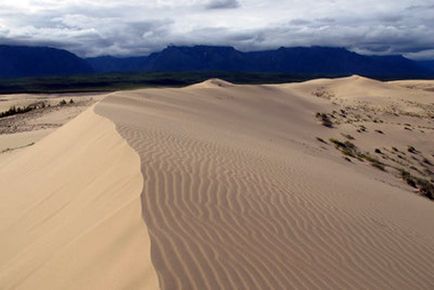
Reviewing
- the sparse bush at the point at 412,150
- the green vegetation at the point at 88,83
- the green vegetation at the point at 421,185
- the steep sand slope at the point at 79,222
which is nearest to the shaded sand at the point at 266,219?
the steep sand slope at the point at 79,222

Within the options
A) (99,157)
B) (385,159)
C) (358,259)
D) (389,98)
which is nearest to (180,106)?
(385,159)

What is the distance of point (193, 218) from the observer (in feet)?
19.1

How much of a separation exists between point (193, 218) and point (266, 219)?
1.01 m

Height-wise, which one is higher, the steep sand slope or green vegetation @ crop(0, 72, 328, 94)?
the steep sand slope

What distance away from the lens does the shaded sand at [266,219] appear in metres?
4.84

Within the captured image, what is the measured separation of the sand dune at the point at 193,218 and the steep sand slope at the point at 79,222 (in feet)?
0.07

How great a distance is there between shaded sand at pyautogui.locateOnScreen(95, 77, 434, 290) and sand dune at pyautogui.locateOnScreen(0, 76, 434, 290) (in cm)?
2

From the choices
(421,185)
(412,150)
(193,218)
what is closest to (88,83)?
(412,150)

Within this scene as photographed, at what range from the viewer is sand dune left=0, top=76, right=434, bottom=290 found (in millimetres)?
4828

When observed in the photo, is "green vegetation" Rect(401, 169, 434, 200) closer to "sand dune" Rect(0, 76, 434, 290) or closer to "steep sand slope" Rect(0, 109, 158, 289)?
"sand dune" Rect(0, 76, 434, 290)

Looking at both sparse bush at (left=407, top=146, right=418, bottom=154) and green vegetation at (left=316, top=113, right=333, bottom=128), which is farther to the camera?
green vegetation at (left=316, top=113, right=333, bottom=128)

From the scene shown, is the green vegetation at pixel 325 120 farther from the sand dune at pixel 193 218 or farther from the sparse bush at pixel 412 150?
the sand dune at pixel 193 218

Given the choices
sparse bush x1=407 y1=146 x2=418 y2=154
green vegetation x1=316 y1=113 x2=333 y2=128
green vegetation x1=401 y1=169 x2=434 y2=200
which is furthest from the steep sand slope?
green vegetation x1=316 y1=113 x2=333 y2=128

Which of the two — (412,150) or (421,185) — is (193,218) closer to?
(421,185)
